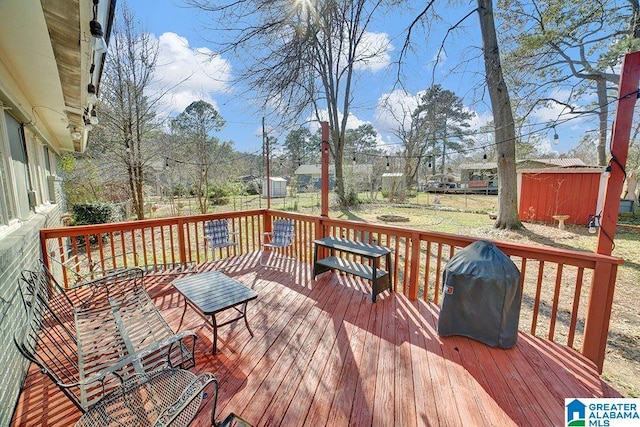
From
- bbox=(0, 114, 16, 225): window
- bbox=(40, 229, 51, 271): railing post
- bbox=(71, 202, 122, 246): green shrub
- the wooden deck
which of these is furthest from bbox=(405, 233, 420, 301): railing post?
bbox=(71, 202, 122, 246): green shrub

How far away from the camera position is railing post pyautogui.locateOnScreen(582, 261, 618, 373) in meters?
2.15

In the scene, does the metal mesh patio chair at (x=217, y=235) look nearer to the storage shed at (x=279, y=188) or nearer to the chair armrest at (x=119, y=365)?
the chair armrest at (x=119, y=365)

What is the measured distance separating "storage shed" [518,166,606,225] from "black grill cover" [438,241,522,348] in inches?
373

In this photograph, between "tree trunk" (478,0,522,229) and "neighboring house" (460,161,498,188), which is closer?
"tree trunk" (478,0,522,229)

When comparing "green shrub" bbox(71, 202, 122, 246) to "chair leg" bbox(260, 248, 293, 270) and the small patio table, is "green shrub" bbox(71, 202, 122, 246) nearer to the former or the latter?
"chair leg" bbox(260, 248, 293, 270)

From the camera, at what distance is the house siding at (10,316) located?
161 centimetres

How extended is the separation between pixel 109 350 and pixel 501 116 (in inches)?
337

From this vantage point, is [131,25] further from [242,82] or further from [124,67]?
[242,82]

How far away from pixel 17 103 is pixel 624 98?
5.64 m

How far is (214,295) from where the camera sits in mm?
2613

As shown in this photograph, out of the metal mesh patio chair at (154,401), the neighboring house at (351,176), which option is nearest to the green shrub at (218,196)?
the neighboring house at (351,176)

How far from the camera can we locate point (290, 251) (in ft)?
16.6

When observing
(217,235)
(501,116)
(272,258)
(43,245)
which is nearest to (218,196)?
(217,235)

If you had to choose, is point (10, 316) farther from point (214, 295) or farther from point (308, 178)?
point (308, 178)
